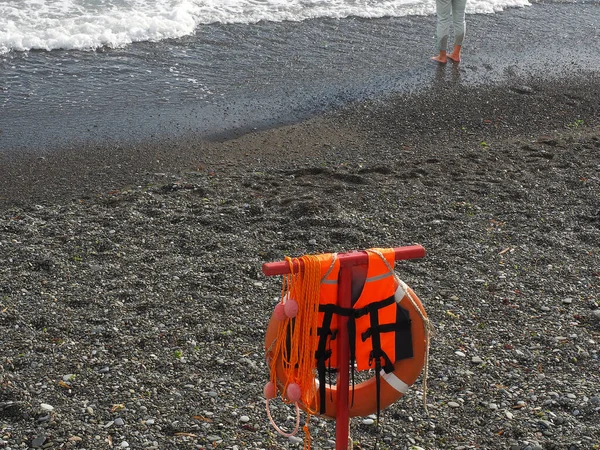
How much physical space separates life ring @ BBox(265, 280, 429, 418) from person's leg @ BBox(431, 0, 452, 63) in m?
8.47

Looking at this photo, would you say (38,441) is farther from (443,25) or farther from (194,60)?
(443,25)

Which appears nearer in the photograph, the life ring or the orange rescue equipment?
the orange rescue equipment

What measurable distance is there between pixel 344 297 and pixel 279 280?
2447 mm

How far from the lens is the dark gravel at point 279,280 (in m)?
4.38

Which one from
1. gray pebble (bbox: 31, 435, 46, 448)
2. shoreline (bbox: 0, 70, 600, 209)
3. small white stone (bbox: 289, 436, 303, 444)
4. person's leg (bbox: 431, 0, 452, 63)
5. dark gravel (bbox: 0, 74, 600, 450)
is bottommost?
small white stone (bbox: 289, 436, 303, 444)

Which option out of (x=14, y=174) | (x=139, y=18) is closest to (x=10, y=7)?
(x=139, y=18)

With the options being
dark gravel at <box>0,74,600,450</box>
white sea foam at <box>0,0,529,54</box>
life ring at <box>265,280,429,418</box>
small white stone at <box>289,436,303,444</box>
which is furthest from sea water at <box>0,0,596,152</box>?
life ring at <box>265,280,429,418</box>

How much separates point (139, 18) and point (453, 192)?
24.3 ft

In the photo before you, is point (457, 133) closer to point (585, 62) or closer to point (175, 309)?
point (585, 62)

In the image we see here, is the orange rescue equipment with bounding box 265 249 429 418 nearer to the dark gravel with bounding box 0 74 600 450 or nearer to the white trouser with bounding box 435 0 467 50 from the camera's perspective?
the dark gravel with bounding box 0 74 600 450

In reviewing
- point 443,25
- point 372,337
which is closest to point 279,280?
point 372,337

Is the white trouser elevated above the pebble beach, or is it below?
above

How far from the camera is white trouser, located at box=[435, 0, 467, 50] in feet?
37.2

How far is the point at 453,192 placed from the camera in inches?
293
